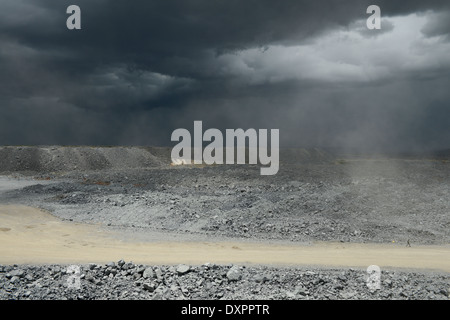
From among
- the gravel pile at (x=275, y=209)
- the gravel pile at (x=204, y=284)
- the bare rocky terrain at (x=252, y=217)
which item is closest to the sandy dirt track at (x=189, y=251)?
the bare rocky terrain at (x=252, y=217)

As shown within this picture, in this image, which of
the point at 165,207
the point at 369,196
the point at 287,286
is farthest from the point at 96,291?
the point at 369,196

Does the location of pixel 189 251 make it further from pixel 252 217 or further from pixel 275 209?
pixel 275 209

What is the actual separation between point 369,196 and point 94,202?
68.7ft

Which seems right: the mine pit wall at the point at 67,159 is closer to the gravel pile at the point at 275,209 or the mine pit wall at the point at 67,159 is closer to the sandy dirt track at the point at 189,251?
the gravel pile at the point at 275,209

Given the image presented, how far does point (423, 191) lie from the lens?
31609mm

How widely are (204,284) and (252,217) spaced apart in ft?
43.5

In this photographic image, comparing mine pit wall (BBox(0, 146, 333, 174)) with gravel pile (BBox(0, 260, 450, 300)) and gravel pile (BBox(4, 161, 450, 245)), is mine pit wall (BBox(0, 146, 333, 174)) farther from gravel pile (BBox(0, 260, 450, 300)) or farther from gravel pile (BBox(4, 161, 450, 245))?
gravel pile (BBox(0, 260, 450, 300))

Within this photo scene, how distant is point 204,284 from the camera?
480 inches

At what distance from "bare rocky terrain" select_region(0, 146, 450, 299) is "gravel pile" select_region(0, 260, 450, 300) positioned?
0.03m

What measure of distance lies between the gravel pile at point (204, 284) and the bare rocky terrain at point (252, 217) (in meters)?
0.03

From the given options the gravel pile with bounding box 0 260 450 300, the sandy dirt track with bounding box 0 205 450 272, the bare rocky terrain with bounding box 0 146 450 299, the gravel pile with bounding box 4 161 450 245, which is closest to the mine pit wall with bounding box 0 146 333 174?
the bare rocky terrain with bounding box 0 146 450 299

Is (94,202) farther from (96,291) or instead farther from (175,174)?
(96,291)

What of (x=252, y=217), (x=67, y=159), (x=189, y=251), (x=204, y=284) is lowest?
(x=204, y=284)

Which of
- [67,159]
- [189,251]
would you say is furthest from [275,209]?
[67,159]
